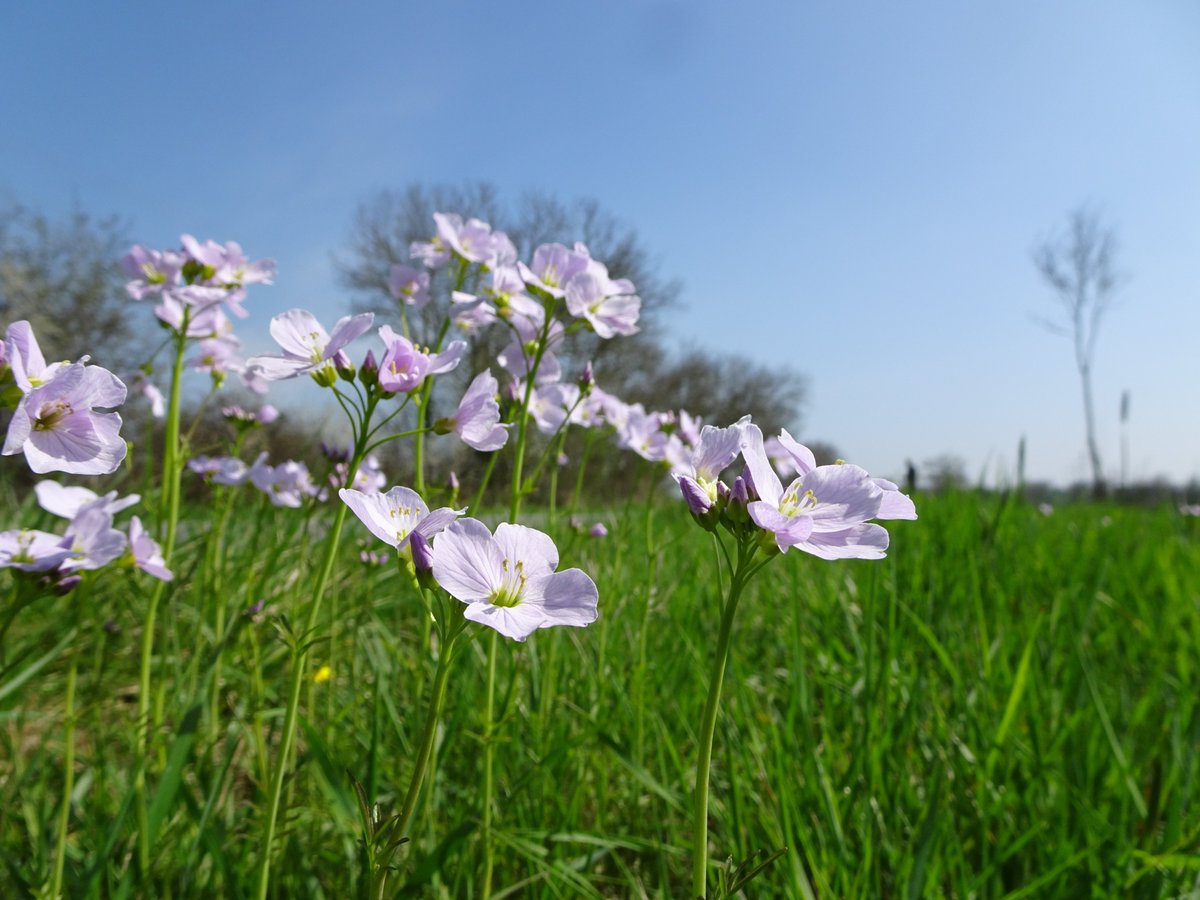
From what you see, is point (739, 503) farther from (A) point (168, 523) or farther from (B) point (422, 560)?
(A) point (168, 523)

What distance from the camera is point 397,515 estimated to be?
3.13ft

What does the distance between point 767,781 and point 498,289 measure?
1.13 meters

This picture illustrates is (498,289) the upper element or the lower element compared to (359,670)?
upper

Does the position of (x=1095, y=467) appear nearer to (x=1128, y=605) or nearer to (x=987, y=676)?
(x=1128, y=605)

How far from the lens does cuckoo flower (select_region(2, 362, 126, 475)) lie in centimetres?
82

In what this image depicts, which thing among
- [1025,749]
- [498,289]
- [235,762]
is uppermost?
[498,289]

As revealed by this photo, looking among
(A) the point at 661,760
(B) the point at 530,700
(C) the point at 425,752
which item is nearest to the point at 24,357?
(C) the point at 425,752

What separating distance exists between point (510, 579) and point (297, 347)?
0.56 metres

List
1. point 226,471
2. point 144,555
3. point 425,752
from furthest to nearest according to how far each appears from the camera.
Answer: point 226,471, point 144,555, point 425,752

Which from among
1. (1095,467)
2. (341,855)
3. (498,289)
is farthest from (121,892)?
(1095,467)

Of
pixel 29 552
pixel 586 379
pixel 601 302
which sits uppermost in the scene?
pixel 601 302

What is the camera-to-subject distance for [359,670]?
87.4 inches

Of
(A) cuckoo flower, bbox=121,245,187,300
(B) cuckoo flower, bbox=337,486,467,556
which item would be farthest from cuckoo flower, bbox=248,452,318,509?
(B) cuckoo flower, bbox=337,486,467,556

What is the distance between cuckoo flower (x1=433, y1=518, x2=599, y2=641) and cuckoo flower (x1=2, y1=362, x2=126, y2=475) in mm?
424
